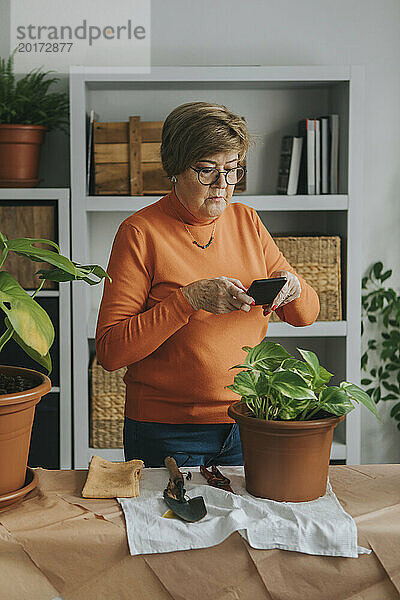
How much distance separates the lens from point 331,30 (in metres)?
3.15

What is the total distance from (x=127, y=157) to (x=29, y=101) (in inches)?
18.8

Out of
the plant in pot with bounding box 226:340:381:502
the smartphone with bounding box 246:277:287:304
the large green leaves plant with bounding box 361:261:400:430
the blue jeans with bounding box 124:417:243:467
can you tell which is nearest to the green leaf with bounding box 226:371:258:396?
the plant in pot with bounding box 226:340:381:502

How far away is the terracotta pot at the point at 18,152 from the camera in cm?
287

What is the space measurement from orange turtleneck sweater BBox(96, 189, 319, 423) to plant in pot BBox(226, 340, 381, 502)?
42 centimetres

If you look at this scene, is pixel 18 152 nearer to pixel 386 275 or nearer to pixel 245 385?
pixel 386 275

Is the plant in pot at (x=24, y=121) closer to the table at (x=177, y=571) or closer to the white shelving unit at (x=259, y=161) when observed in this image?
the white shelving unit at (x=259, y=161)

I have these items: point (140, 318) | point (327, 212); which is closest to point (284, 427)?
point (140, 318)

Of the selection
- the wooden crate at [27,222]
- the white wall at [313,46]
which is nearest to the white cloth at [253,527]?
the wooden crate at [27,222]

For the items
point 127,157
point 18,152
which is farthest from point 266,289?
point 18,152

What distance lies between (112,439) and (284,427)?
6.09 feet

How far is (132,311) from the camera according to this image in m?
1.68

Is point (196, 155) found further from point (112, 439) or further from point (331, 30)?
point (331, 30)

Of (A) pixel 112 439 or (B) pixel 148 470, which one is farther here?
(A) pixel 112 439

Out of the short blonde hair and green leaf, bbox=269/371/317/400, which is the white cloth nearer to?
green leaf, bbox=269/371/317/400
